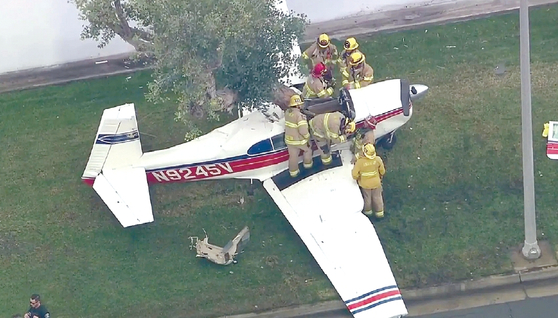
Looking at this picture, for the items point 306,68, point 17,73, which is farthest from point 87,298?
point 17,73

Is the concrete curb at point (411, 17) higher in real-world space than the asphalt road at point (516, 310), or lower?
higher

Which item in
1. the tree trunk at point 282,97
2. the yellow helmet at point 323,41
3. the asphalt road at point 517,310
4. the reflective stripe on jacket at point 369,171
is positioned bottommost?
the asphalt road at point 517,310

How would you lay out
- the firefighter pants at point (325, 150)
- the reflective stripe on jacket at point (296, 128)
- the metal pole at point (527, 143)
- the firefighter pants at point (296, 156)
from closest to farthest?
the metal pole at point (527, 143) < the reflective stripe on jacket at point (296, 128) < the firefighter pants at point (296, 156) < the firefighter pants at point (325, 150)

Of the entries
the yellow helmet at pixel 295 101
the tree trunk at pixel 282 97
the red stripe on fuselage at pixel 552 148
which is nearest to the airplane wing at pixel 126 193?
the tree trunk at pixel 282 97

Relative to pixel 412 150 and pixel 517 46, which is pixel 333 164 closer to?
pixel 412 150

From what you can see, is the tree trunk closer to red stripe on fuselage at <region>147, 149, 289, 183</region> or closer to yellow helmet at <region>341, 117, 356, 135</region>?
red stripe on fuselage at <region>147, 149, 289, 183</region>

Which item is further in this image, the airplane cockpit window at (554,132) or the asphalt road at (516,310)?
the airplane cockpit window at (554,132)

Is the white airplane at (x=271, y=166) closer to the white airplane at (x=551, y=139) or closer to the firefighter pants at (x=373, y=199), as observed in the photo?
the firefighter pants at (x=373, y=199)
